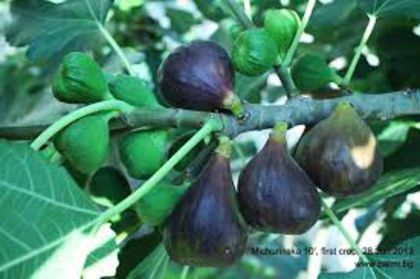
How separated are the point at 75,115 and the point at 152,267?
35cm

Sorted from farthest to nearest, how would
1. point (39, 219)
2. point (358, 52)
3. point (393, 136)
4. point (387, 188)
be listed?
point (393, 136), point (387, 188), point (358, 52), point (39, 219)

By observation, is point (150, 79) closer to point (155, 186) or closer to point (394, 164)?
point (394, 164)

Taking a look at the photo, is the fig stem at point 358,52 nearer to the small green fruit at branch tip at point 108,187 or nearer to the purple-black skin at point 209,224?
the purple-black skin at point 209,224

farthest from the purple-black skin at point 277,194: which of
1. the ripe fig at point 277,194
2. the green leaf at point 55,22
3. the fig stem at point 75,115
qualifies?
the green leaf at point 55,22

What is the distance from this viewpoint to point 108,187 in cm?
171

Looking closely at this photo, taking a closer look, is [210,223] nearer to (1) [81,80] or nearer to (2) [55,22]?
(1) [81,80]

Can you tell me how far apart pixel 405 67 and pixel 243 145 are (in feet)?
1.66

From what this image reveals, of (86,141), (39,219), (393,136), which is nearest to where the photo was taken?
(39,219)

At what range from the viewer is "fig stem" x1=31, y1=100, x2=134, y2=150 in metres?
1.27

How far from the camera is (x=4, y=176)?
1219 millimetres

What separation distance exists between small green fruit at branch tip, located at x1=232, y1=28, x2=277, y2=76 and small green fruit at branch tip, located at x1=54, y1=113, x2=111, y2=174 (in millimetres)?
258

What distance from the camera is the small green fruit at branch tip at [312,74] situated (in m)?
1.56

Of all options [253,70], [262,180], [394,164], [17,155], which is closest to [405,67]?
[394,164]

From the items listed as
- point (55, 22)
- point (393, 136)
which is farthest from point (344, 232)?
point (55, 22)
